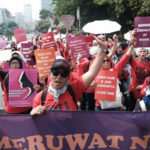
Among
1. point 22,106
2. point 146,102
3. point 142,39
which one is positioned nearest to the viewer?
point 146,102

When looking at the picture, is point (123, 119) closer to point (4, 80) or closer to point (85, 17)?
point (4, 80)

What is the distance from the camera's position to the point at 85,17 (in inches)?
1095

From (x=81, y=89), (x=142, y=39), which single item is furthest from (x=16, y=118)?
(x=142, y=39)

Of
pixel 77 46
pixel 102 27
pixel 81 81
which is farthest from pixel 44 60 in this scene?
pixel 102 27

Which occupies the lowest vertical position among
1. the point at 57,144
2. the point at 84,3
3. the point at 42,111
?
the point at 57,144

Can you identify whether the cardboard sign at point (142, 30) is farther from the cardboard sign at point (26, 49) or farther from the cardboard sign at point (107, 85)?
the cardboard sign at point (26, 49)

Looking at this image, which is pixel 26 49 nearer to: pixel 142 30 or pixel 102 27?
pixel 102 27

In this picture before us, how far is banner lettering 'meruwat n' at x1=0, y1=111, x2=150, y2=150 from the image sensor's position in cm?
219

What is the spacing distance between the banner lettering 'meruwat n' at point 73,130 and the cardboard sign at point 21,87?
931mm

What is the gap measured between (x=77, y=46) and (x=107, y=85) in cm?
181

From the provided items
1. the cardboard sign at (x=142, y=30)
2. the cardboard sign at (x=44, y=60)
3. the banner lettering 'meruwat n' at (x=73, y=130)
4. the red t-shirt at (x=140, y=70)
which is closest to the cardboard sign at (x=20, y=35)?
the cardboard sign at (x=44, y=60)

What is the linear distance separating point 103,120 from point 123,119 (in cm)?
18

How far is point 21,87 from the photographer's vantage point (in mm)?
3182

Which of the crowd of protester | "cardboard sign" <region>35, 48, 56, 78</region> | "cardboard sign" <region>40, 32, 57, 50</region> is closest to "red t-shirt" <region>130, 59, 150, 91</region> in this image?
the crowd of protester
